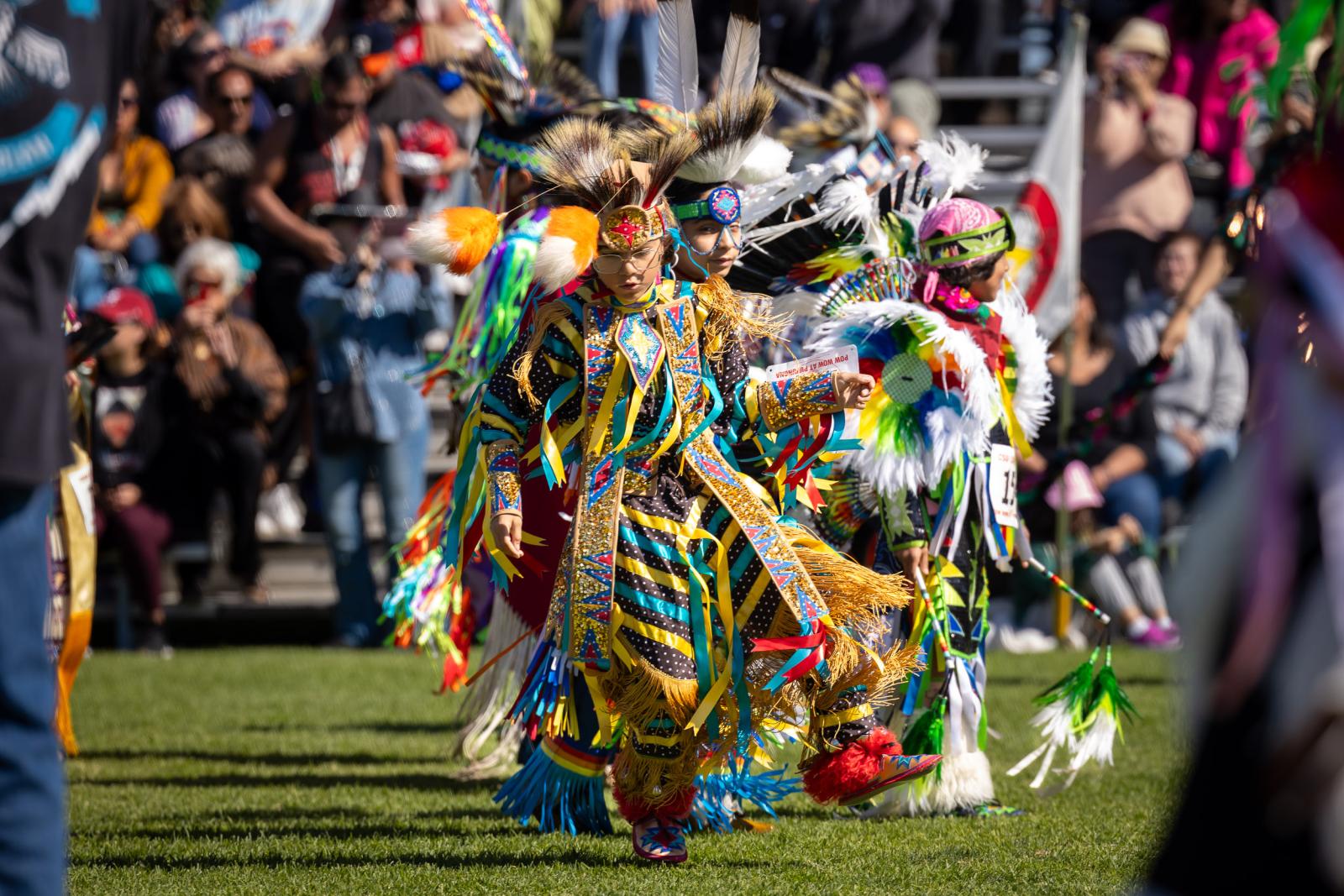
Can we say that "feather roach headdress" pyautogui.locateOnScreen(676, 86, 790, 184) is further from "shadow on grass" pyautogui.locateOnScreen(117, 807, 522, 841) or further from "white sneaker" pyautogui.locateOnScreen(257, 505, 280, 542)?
"white sneaker" pyautogui.locateOnScreen(257, 505, 280, 542)

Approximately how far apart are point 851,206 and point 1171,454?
14.4 feet

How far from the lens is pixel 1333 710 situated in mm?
1780

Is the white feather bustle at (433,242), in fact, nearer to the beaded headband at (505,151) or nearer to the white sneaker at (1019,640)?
the beaded headband at (505,151)

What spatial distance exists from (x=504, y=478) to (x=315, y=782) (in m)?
1.81

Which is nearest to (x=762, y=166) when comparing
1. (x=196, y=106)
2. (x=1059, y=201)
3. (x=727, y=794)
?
(x=727, y=794)

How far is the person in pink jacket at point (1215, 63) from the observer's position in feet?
32.0

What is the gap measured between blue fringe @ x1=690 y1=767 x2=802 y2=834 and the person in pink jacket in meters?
6.12

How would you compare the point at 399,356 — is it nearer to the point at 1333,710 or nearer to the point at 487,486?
the point at 487,486

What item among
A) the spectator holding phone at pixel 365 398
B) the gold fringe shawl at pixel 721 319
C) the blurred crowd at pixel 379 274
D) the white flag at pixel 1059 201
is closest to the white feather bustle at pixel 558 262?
the gold fringe shawl at pixel 721 319

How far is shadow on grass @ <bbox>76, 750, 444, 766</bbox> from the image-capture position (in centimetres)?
589

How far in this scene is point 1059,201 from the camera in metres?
9.33

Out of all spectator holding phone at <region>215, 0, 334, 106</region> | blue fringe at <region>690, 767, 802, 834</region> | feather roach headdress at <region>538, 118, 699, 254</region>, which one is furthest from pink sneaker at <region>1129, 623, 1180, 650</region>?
spectator holding phone at <region>215, 0, 334, 106</region>

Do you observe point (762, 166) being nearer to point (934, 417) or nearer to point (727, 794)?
point (934, 417)

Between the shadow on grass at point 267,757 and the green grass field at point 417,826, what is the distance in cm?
1
